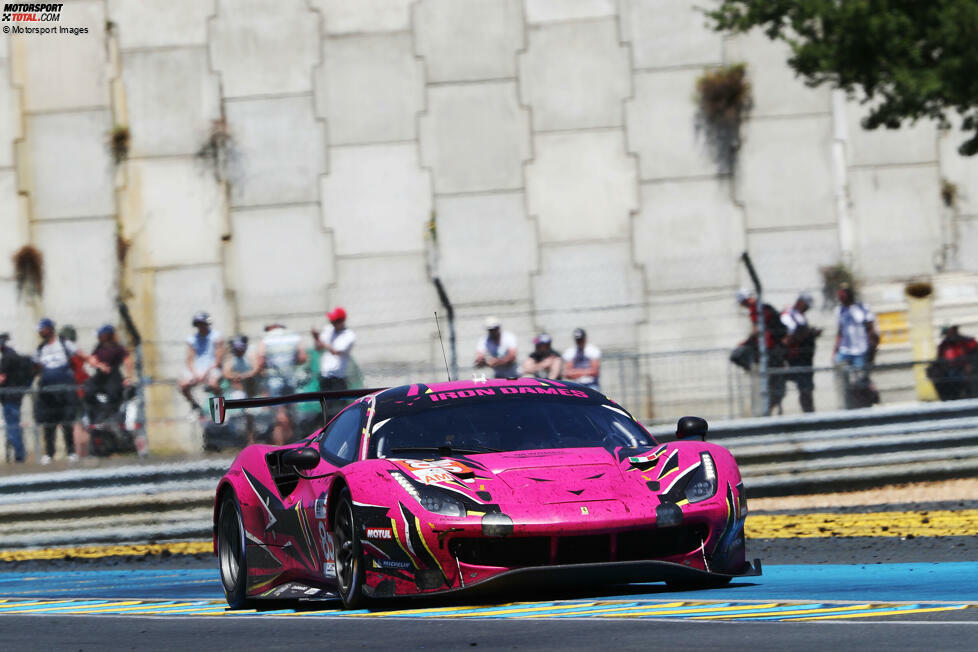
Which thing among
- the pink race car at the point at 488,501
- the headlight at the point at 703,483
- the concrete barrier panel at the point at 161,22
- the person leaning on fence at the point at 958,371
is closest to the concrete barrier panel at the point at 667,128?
the concrete barrier panel at the point at 161,22

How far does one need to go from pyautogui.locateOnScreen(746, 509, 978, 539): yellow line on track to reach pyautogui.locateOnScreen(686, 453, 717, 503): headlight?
3.54 meters

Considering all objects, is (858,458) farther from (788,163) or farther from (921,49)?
(788,163)

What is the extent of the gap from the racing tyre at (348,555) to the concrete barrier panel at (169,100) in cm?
1506

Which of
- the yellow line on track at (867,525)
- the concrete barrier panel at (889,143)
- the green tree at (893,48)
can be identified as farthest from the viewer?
the concrete barrier panel at (889,143)

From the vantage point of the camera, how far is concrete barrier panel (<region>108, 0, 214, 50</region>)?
2181cm

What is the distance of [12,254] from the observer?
2202 cm

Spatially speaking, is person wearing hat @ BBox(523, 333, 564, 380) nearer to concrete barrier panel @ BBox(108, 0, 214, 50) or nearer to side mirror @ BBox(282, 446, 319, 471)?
side mirror @ BBox(282, 446, 319, 471)

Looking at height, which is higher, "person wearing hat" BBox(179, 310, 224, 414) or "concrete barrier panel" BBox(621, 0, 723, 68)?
"concrete barrier panel" BBox(621, 0, 723, 68)

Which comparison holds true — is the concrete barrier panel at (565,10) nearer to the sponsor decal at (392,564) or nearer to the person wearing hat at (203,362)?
the person wearing hat at (203,362)

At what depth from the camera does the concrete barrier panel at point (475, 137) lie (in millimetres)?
21359

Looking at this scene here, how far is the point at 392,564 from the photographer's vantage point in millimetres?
7016

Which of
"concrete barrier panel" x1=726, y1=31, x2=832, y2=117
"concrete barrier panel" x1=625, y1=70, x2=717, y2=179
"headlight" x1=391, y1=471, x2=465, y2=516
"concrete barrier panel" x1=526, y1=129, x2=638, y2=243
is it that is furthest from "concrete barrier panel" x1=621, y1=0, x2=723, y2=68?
"headlight" x1=391, y1=471, x2=465, y2=516

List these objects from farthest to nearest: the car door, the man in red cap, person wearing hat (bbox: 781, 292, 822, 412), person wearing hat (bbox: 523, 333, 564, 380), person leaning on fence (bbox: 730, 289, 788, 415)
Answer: person wearing hat (bbox: 523, 333, 564, 380) → the man in red cap → person leaning on fence (bbox: 730, 289, 788, 415) → person wearing hat (bbox: 781, 292, 822, 412) → the car door

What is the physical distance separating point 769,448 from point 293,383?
3998mm
